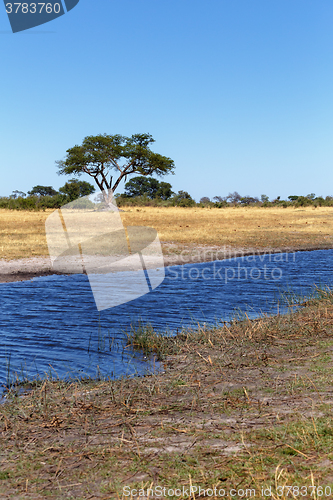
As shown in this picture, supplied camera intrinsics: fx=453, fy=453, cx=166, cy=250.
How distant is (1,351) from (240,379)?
12.9 feet

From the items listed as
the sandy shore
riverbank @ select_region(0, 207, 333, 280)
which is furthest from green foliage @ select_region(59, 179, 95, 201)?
the sandy shore

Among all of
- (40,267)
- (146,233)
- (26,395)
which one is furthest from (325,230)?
(26,395)

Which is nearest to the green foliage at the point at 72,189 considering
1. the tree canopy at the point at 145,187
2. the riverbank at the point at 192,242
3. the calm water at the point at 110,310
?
the tree canopy at the point at 145,187

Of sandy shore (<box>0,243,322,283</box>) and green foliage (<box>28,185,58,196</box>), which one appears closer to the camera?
sandy shore (<box>0,243,322,283</box>)

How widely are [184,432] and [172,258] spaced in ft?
46.1

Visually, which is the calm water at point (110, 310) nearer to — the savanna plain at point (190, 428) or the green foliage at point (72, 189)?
the savanna plain at point (190, 428)

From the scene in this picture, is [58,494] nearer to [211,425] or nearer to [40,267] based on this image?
[211,425]

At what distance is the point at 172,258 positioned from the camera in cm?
1758

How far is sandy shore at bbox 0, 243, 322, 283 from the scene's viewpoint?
14453 millimetres

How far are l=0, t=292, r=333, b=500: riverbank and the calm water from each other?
45.6 inches

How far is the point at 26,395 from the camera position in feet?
16.4

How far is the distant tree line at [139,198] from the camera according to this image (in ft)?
154

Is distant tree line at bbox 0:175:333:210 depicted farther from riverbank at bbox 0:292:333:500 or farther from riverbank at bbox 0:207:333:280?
riverbank at bbox 0:292:333:500

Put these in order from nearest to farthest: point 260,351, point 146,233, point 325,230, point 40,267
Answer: point 260,351 < point 40,267 < point 146,233 < point 325,230
